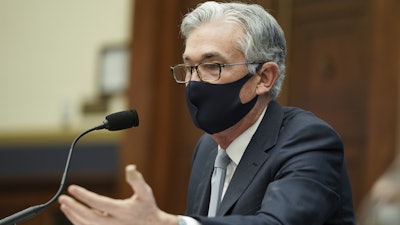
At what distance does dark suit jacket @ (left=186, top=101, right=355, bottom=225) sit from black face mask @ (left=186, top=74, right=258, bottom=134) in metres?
0.09

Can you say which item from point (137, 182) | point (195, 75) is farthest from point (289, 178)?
point (137, 182)

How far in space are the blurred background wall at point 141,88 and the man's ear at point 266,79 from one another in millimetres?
896

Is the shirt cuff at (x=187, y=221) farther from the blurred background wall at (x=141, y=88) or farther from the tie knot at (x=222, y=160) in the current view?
the blurred background wall at (x=141, y=88)

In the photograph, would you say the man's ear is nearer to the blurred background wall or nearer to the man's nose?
the man's nose

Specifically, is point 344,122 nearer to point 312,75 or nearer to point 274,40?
point 312,75

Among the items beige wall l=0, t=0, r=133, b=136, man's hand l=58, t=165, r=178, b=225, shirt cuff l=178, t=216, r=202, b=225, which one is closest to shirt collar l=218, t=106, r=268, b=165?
shirt cuff l=178, t=216, r=202, b=225

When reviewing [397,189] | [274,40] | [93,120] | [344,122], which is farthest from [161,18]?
[274,40]

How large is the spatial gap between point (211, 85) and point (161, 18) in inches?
129

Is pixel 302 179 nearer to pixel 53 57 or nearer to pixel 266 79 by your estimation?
pixel 266 79

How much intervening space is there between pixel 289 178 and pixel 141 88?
→ 11.5ft

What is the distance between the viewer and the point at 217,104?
239 cm

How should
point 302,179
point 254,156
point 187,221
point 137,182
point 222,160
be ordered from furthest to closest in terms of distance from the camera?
point 222,160, point 254,156, point 302,179, point 187,221, point 137,182

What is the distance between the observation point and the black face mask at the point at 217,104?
2385 mm

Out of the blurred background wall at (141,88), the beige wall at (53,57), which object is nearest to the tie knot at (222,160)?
the blurred background wall at (141,88)
